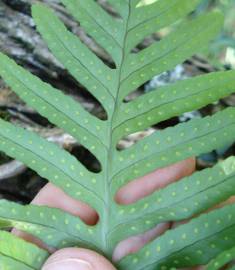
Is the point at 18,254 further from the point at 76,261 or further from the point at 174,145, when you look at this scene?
the point at 174,145

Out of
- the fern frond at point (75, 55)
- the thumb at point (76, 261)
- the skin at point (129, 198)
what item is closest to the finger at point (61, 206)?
the skin at point (129, 198)

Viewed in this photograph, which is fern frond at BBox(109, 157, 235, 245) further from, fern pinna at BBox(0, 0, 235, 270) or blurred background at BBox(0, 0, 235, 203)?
blurred background at BBox(0, 0, 235, 203)

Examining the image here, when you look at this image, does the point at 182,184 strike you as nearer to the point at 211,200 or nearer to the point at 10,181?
the point at 211,200

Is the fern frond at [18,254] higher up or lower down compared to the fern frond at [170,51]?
lower down

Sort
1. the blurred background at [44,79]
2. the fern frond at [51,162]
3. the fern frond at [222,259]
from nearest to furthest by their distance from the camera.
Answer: the fern frond at [222,259]
the fern frond at [51,162]
the blurred background at [44,79]

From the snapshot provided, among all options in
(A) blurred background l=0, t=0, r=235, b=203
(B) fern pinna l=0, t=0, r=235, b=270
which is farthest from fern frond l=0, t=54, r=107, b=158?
(A) blurred background l=0, t=0, r=235, b=203

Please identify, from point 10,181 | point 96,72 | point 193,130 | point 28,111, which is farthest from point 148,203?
point 28,111

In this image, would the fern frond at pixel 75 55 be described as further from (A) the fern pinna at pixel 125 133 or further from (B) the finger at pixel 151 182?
(B) the finger at pixel 151 182
